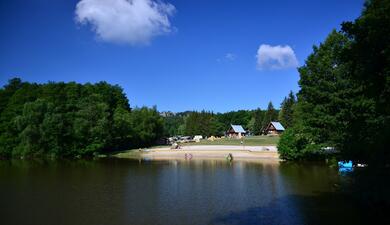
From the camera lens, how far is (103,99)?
8162cm

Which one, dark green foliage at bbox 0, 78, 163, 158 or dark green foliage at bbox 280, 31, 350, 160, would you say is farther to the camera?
dark green foliage at bbox 0, 78, 163, 158

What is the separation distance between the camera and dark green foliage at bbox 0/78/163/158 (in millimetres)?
65312

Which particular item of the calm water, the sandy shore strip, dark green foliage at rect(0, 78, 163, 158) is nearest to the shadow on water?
the calm water

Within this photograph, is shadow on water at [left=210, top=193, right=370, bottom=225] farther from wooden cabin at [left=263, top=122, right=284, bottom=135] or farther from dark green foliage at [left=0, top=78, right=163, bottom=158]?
wooden cabin at [left=263, top=122, right=284, bottom=135]

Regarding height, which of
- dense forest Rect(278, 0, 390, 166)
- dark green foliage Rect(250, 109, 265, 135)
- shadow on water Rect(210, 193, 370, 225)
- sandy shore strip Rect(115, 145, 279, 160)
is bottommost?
shadow on water Rect(210, 193, 370, 225)

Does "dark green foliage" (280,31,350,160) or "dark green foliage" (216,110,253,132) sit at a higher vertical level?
"dark green foliage" (216,110,253,132)

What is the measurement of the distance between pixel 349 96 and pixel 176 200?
83.6 ft

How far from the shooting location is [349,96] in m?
40.7

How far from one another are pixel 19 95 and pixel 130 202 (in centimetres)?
5712

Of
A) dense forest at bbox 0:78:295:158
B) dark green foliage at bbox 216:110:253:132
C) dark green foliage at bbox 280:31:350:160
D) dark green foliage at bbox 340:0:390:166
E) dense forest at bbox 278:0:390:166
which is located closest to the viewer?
dark green foliage at bbox 340:0:390:166

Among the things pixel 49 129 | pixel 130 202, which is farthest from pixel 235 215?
pixel 49 129

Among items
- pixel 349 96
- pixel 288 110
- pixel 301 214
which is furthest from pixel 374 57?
pixel 288 110

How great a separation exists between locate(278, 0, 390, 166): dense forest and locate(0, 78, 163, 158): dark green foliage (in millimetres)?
36931

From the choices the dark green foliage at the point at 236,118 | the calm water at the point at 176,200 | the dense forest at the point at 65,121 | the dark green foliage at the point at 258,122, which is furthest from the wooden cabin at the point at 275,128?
the calm water at the point at 176,200
